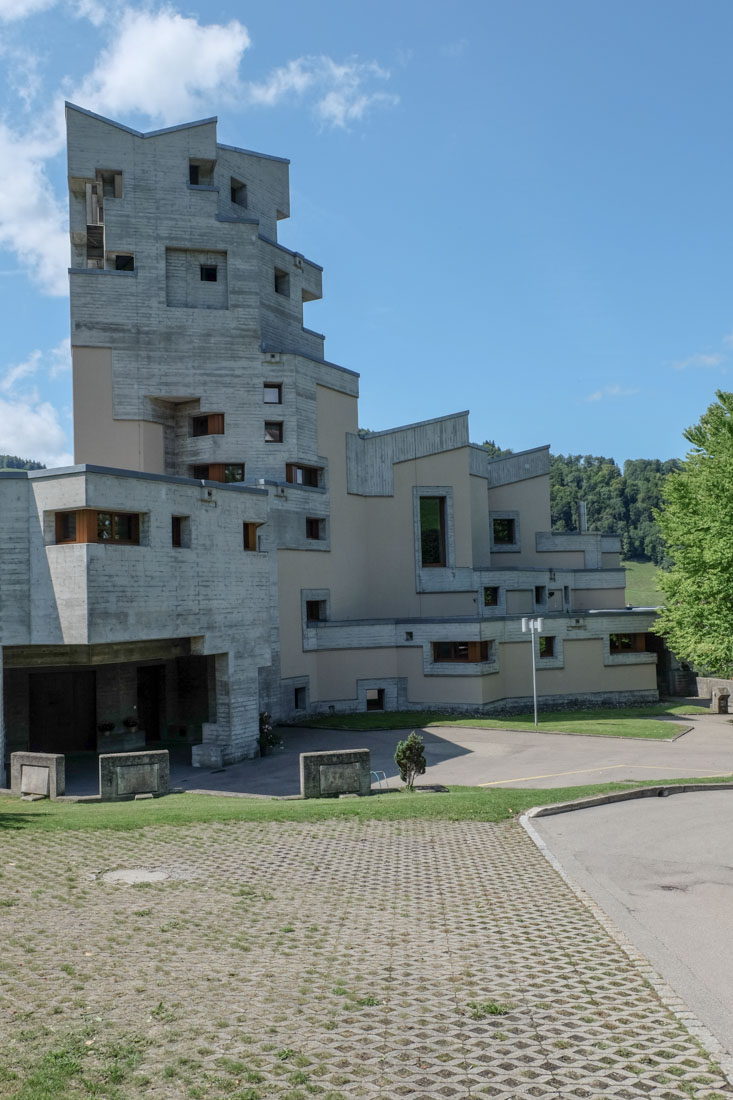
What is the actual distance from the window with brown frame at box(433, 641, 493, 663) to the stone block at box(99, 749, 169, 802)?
66.5 ft

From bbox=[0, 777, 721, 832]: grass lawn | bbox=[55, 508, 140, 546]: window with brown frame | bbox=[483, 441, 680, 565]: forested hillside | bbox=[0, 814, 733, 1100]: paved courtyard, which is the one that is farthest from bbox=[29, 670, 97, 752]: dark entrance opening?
bbox=[483, 441, 680, 565]: forested hillside

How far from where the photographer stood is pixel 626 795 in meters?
20.2

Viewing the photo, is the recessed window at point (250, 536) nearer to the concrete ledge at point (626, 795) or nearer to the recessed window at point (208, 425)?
the recessed window at point (208, 425)

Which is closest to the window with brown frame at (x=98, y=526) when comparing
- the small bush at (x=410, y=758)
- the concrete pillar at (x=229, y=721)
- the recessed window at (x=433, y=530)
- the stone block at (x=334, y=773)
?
the concrete pillar at (x=229, y=721)

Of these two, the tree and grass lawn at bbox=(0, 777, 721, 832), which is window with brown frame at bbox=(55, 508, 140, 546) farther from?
the tree

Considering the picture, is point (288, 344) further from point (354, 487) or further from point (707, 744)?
point (707, 744)

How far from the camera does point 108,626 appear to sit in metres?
25.7

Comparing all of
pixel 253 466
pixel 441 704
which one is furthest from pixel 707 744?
pixel 253 466

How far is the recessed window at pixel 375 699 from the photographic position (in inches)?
1676

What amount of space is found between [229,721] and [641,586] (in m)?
100

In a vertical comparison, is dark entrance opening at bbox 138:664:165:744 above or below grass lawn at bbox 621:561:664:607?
below

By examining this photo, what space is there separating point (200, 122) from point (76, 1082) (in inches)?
1716

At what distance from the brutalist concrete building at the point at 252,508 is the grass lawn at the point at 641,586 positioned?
2307 inches

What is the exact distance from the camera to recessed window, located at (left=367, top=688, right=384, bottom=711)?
42562 mm
